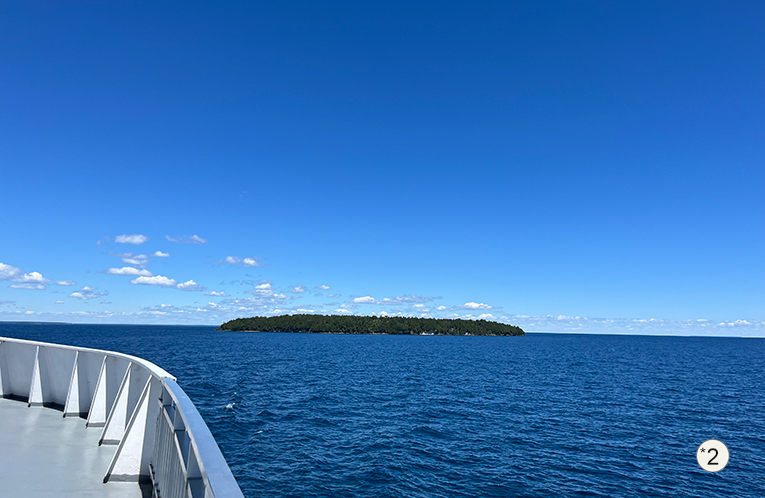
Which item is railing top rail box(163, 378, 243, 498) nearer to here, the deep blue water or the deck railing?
the deck railing

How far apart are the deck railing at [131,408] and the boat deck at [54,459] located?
269mm

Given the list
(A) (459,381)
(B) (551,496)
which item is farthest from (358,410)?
(A) (459,381)

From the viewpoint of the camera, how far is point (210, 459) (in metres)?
2.36

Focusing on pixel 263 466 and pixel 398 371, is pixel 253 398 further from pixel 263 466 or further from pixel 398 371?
pixel 398 371

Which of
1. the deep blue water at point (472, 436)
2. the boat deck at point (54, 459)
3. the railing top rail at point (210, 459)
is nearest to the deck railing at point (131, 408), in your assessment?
the railing top rail at point (210, 459)

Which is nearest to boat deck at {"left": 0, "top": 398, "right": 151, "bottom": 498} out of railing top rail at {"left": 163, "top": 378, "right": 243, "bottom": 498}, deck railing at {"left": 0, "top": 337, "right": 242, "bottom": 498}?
deck railing at {"left": 0, "top": 337, "right": 242, "bottom": 498}

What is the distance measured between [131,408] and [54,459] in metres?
1.35

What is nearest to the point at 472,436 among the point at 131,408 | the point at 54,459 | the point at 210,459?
the point at 131,408

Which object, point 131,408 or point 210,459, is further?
point 131,408

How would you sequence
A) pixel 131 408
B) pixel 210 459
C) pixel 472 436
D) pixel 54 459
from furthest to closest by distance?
1. pixel 472 436
2. pixel 131 408
3. pixel 54 459
4. pixel 210 459

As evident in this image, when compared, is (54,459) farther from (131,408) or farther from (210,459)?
(210,459)

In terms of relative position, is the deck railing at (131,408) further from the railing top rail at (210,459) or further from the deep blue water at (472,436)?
the deep blue water at (472,436)

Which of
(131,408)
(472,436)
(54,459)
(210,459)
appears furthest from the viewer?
(472,436)

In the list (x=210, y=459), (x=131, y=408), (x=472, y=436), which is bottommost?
(x=472, y=436)
